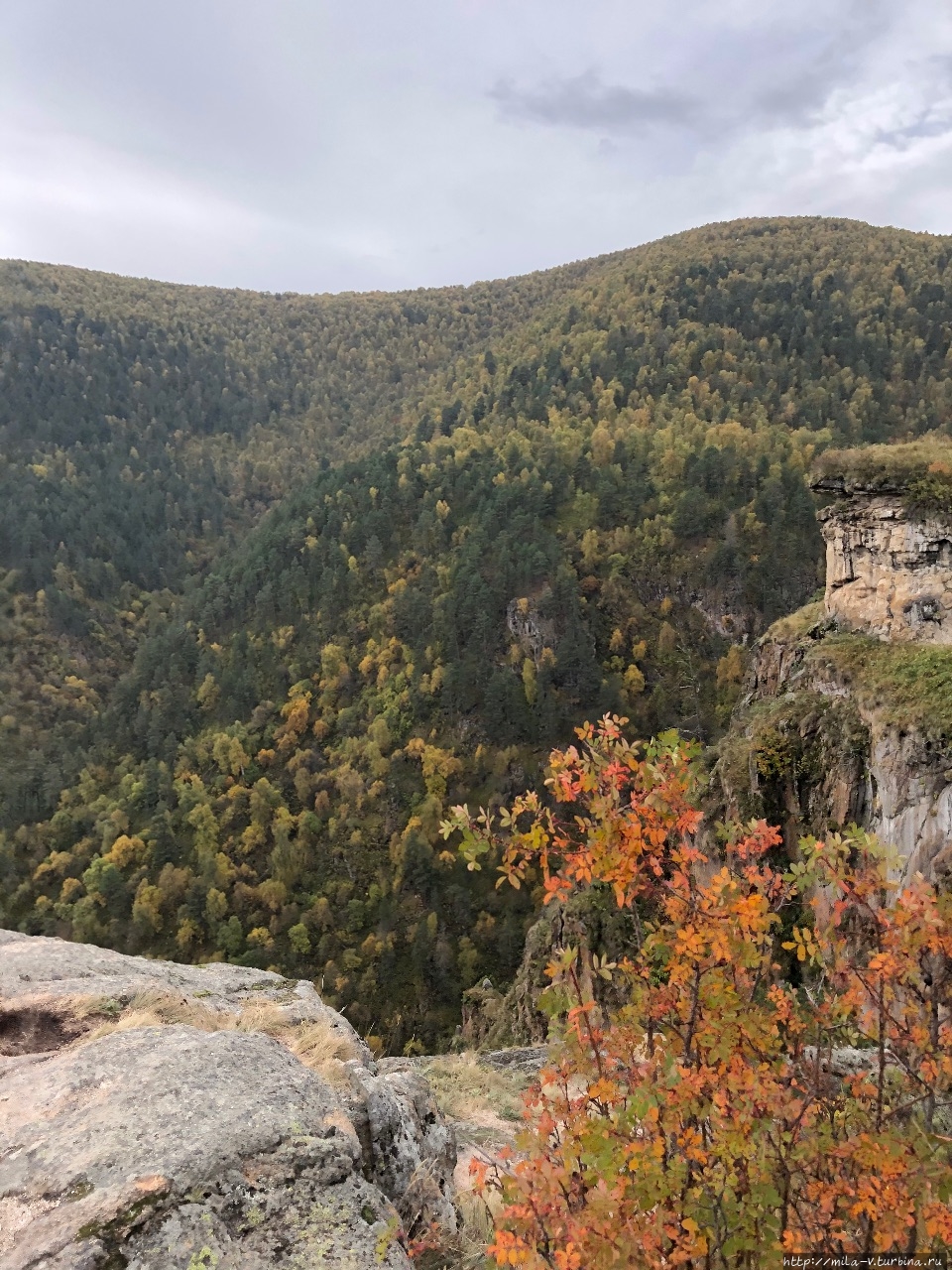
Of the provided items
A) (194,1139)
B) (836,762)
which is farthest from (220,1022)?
(836,762)

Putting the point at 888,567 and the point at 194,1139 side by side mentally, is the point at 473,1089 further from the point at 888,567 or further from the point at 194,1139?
the point at 888,567

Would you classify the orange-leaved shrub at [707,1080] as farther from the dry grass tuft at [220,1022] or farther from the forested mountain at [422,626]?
the forested mountain at [422,626]

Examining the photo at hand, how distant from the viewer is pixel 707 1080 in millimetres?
4230

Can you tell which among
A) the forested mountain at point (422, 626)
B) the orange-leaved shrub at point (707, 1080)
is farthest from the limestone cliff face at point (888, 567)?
the forested mountain at point (422, 626)

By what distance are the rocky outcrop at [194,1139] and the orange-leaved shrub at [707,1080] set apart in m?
1.68

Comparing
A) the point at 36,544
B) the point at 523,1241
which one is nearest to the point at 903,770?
the point at 523,1241

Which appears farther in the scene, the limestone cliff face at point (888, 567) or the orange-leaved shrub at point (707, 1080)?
the limestone cliff face at point (888, 567)

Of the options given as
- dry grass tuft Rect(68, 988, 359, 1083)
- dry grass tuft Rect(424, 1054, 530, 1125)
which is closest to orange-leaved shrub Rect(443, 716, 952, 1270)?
dry grass tuft Rect(68, 988, 359, 1083)

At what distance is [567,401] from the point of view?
124125 millimetres

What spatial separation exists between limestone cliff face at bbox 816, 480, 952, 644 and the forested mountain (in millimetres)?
47022

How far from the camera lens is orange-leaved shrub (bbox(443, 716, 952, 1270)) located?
3752 millimetres

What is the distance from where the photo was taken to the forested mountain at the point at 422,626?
76.1 m

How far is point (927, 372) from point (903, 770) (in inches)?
5196

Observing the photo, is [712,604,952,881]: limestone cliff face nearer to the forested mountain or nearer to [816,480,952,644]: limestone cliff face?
[816,480,952,644]: limestone cliff face
